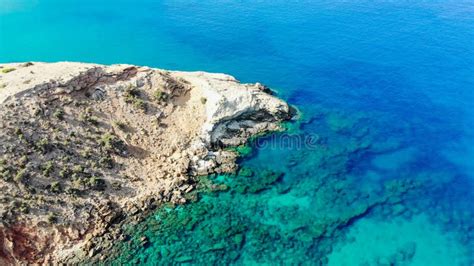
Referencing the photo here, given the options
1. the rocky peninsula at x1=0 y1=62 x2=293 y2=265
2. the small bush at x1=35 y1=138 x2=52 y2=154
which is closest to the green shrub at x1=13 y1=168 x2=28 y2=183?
the rocky peninsula at x1=0 y1=62 x2=293 y2=265

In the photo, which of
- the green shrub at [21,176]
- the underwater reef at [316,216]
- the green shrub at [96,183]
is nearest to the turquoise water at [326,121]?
the underwater reef at [316,216]

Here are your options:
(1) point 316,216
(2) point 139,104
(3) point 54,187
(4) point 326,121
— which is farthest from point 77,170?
(4) point 326,121

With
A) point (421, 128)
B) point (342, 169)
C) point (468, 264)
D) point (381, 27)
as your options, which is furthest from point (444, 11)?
point (468, 264)

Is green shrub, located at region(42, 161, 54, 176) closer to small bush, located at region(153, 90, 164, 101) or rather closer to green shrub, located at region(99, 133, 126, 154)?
green shrub, located at region(99, 133, 126, 154)

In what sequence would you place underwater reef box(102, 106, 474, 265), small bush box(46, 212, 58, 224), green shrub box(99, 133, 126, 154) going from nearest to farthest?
small bush box(46, 212, 58, 224)
underwater reef box(102, 106, 474, 265)
green shrub box(99, 133, 126, 154)

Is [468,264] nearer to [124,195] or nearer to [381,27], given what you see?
[124,195]

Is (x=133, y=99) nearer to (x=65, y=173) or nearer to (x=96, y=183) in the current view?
(x=96, y=183)
